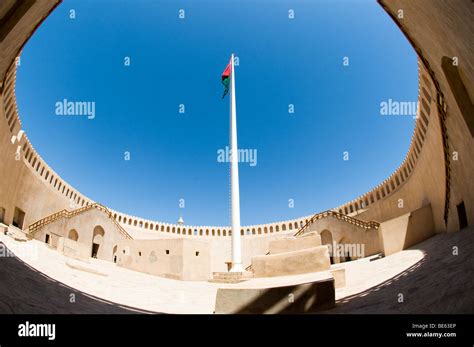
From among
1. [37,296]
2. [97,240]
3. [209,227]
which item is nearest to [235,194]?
[97,240]

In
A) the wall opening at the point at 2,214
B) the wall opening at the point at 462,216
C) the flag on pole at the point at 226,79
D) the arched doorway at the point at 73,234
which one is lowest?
the wall opening at the point at 462,216

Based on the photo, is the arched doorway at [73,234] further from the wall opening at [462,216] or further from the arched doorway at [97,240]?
the wall opening at [462,216]

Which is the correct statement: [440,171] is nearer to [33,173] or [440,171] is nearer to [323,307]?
[323,307]

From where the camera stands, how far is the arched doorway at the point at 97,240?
71.7 feet

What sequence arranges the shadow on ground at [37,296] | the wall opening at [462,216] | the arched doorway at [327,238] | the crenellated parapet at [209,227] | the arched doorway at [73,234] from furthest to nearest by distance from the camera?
the arched doorway at [327,238] → the arched doorway at [73,234] → the crenellated parapet at [209,227] → the wall opening at [462,216] → the shadow on ground at [37,296]

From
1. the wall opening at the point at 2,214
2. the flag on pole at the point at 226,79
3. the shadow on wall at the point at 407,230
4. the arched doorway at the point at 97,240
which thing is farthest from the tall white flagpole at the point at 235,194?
the wall opening at the point at 2,214

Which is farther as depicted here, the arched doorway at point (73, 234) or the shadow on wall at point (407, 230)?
the arched doorway at point (73, 234)

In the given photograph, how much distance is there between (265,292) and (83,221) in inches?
737

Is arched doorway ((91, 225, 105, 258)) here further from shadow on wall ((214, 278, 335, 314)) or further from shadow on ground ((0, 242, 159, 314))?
shadow on wall ((214, 278, 335, 314))

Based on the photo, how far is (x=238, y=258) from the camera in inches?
738

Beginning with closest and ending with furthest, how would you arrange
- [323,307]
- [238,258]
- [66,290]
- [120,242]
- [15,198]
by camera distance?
[323,307], [66,290], [15,198], [238,258], [120,242]

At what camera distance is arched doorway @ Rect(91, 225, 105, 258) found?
21.8 meters

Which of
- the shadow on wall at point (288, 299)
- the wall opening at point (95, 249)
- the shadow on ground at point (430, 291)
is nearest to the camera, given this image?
the shadow on ground at point (430, 291)
